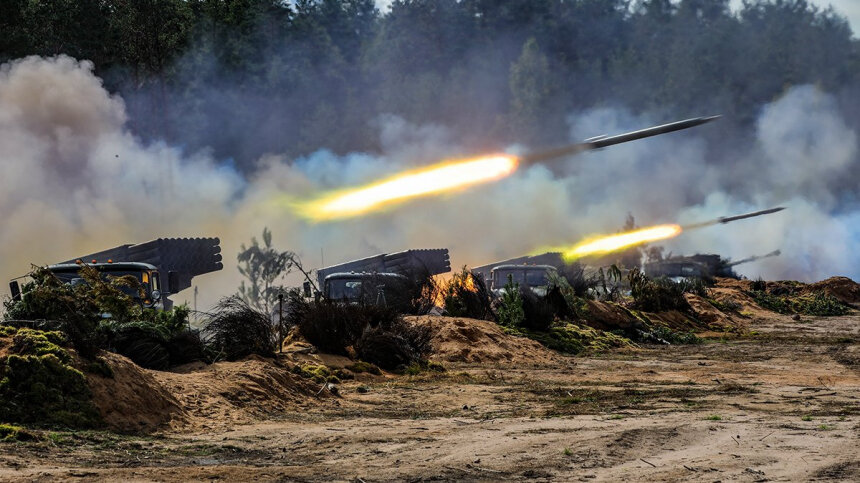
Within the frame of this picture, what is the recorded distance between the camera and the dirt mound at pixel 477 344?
846 inches

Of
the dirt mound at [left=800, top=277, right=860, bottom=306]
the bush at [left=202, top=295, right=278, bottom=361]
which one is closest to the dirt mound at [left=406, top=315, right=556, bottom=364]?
the bush at [left=202, top=295, right=278, bottom=361]

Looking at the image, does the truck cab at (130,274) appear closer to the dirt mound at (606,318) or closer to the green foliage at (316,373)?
the green foliage at (316,373)

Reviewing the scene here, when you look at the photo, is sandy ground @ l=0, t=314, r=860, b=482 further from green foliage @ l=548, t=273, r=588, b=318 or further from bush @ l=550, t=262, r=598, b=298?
bush @ l=550, t=262, r=598, b=298

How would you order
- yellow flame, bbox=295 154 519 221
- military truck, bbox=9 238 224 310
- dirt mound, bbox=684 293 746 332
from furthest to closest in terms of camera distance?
dirt mound, bbox=684 293 746 332 < yellow flame, bbox=295 154 519 221 < military truck, bbox=9 238 224 310

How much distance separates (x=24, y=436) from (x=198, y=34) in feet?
174

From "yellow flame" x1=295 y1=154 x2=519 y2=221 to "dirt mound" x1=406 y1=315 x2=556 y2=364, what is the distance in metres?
5.35

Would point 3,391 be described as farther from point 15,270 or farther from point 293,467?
point 15,270

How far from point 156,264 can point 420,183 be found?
767cm

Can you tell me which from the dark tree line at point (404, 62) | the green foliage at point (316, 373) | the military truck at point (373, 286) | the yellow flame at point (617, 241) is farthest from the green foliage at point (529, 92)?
the green foliage at point (316, 373)

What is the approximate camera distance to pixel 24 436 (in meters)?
10.2

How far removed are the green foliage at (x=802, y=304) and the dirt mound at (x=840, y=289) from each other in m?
5.01

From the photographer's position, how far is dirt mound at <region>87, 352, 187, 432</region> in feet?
38.7

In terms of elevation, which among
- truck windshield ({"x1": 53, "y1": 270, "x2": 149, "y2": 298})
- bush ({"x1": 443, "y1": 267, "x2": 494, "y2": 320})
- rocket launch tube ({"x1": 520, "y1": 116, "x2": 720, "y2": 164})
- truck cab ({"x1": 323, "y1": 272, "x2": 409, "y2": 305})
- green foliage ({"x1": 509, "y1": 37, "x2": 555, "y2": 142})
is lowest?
bush ({"x1": 443, "y1": 267, "x2": 494, "y2": 320})

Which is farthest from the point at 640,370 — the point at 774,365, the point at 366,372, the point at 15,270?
the point at 15,270
